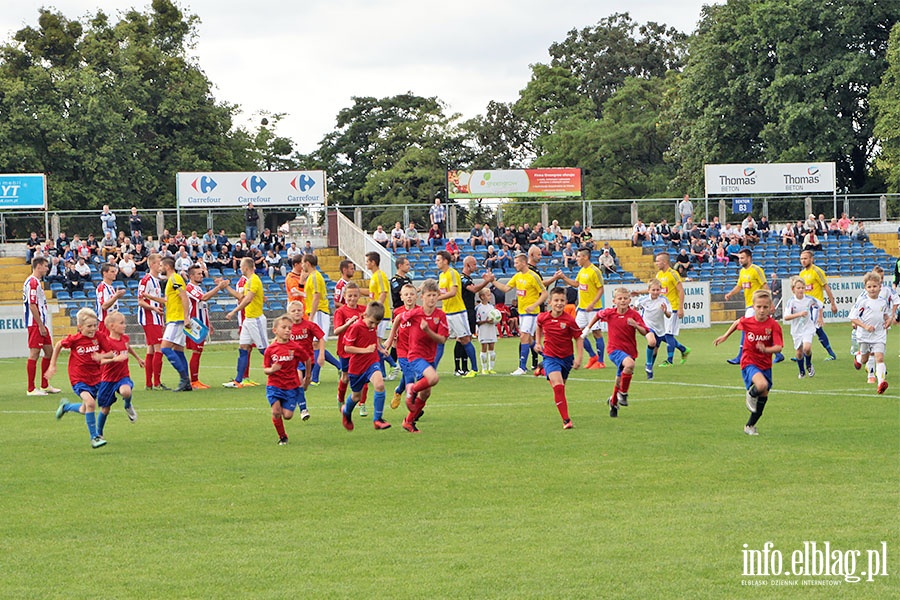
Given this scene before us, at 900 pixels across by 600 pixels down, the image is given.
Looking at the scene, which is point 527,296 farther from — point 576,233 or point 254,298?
point 576,233

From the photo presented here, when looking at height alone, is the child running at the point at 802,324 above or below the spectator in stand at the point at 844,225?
below

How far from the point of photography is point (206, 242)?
1554 inches

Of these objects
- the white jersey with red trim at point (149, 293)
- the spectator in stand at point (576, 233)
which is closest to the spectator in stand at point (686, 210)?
the spectator in stand at point (576, 233)

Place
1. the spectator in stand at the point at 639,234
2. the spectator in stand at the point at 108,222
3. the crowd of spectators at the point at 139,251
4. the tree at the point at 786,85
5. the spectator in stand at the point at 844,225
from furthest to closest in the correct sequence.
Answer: the tree at the point at 786,85 < the spectator in stand at the point at 844,225 < the spectator in stand at the point at 639,234 < the spectator in stand at the point at 108,222 < the crowd of spectators at the point at 139,251

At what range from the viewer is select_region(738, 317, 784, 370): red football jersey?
42.2 ft

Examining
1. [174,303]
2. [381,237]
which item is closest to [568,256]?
[381,237]

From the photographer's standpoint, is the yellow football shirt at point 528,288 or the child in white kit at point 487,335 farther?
the child in white kit at point 487,335

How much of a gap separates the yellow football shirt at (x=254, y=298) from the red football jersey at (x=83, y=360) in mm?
6195

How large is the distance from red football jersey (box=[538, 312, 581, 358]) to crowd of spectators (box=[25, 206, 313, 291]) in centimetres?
2324

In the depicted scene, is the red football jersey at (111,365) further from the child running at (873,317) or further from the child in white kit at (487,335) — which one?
the child running at (873,317)

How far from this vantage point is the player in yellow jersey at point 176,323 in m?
19.3

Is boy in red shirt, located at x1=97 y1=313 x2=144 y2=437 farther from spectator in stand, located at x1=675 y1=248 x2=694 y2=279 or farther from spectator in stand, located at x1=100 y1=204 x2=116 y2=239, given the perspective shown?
spectator in stand, located at x1=675 y1=248 x2=694 y2=279

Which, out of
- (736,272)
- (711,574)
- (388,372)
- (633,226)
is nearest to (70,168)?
(633,226)

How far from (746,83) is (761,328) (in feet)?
172
